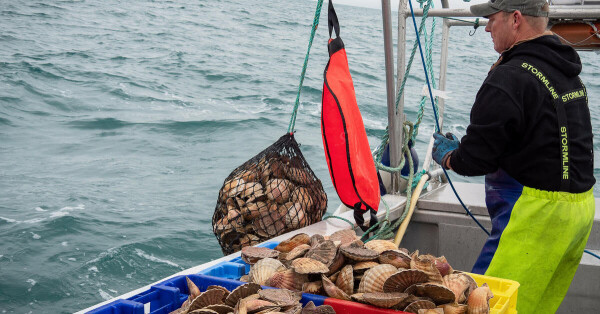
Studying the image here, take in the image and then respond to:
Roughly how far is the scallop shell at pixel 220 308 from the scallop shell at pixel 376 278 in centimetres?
44

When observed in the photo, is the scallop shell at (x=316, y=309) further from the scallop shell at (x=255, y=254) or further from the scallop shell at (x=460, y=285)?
the scallop shell at (x=255, y=254)

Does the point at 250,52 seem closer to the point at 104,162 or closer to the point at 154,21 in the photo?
the point at 154,21

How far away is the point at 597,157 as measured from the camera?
12.1m

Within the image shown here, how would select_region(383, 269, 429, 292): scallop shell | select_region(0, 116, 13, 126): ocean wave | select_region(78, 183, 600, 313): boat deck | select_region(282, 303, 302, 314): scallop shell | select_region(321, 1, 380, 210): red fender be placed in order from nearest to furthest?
select_region(282, 303, 302, 314): scallop shell → select_region(383, 269, 429, 292): scallop shell → select_region(321, 1, 380, 210): red fender → select_region(78, 183, 600, 313): boat deck → select_region(0, 116, 13, 126): ocean wave

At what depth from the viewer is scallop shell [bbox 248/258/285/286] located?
6.77 feet

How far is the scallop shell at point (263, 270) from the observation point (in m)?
2.06

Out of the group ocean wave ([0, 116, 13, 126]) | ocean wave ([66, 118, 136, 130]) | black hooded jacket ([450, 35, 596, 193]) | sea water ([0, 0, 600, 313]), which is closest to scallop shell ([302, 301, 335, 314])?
black hooded jacket ([450, 35, 596, 193])

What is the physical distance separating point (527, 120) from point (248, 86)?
14.6m

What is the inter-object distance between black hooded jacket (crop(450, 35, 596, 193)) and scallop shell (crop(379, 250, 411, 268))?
2.72 feet

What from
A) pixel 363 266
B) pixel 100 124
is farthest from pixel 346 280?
pixel 100 124

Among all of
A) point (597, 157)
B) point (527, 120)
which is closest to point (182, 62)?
point (597, 157)

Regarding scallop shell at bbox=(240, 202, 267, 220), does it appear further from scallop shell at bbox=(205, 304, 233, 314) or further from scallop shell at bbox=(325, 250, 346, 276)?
scallop shell at bbox=(205, 304, 233, 314)

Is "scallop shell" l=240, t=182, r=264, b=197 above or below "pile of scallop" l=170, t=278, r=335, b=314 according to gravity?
below

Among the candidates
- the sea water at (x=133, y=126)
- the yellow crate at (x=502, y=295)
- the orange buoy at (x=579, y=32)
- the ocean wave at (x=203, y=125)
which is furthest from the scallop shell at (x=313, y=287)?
the ocean wave at (x=203, y=125)
